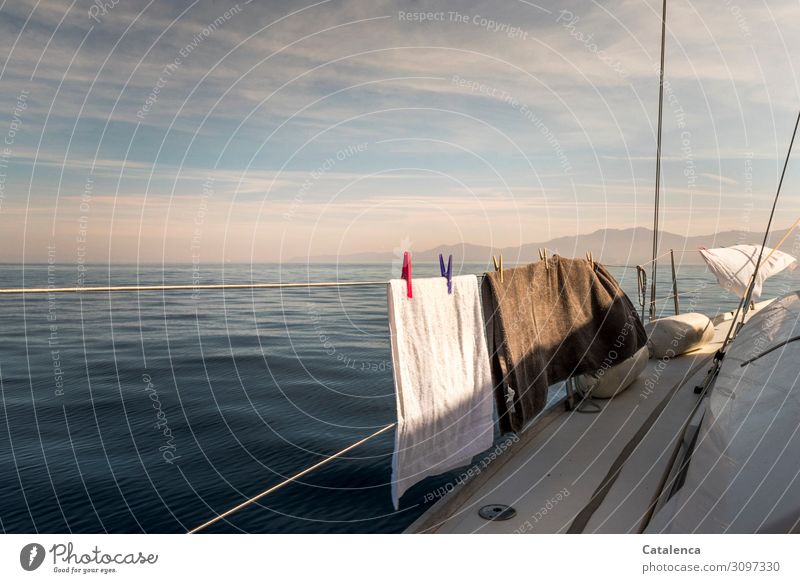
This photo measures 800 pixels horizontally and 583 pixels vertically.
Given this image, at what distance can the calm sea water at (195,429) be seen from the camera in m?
4.46

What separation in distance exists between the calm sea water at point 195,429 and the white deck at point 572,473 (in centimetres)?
92

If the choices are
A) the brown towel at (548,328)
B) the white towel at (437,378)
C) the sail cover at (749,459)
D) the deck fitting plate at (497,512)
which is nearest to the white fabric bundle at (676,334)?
the brown towel at (548,328)

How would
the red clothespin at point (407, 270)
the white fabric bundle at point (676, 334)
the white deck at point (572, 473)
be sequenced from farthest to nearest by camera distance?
the white fabric bundle at point (676, 334) < the white deck at point (572, 473) < the red clothespin at point (407, 270)

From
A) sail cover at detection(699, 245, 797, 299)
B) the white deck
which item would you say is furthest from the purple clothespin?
sail cover at detection(699, 245, 797, 299)

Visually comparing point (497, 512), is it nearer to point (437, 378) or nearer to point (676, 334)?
point (437, 378)

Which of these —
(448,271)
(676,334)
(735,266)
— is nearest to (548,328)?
(448,271)

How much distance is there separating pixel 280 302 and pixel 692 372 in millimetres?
17829

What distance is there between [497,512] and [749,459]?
4.34ft

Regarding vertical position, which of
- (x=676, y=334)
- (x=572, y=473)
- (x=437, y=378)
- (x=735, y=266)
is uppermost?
(x=735, y=266)

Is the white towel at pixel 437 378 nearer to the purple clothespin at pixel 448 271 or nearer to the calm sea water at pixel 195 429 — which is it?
the purple clothespin at pixel 448 271

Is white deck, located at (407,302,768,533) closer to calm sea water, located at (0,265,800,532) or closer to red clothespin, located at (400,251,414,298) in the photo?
calm sea water, located at (0,265,800,532)

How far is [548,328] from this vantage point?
4.10 m
